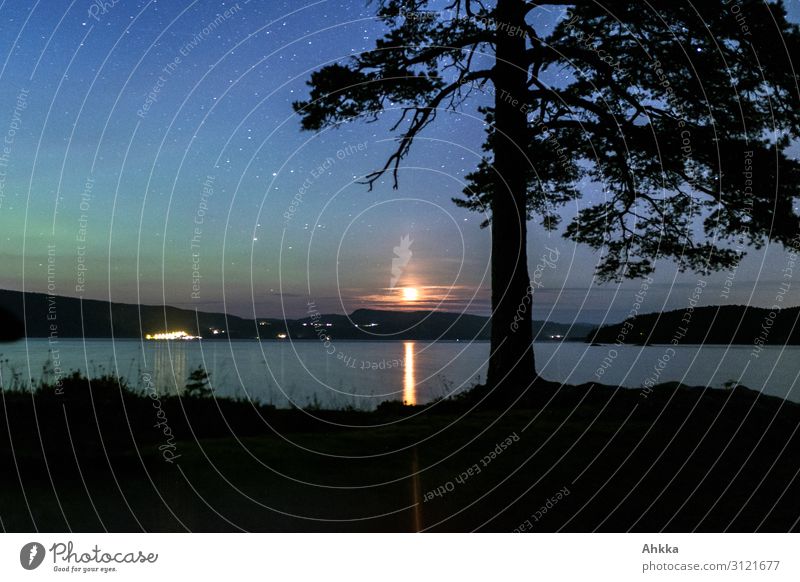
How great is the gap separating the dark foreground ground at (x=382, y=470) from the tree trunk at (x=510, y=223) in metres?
1.67

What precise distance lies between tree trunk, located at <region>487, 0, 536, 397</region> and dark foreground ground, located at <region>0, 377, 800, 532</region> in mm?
1675

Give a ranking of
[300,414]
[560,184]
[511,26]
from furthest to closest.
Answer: [560,184]
[511,26]
[300,414]

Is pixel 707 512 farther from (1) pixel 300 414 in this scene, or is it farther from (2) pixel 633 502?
(1) pixel 300 414

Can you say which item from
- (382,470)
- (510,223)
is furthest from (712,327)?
(382,470)

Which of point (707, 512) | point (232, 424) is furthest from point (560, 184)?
point (707, 512)

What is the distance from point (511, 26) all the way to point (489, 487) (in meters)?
8.07

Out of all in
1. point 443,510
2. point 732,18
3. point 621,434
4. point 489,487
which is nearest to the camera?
point 443,510

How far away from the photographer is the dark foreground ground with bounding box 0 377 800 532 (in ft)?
20.3

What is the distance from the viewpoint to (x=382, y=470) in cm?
740

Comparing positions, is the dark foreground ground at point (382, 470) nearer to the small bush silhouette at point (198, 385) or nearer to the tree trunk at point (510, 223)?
the small bush silhouette at point (198, 385)

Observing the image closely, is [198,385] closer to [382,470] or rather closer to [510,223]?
[382,470]

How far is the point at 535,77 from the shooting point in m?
12.6

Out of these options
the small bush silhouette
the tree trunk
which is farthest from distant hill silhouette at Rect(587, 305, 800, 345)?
the small bush silhouette

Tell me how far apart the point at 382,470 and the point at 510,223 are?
20.3ft
